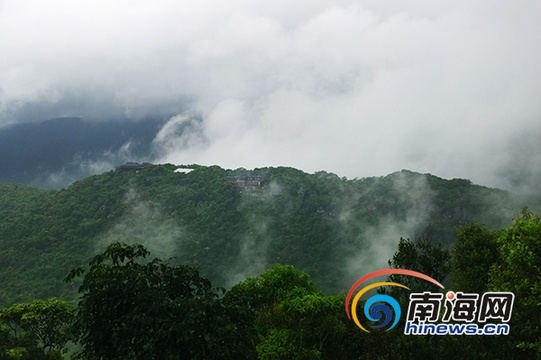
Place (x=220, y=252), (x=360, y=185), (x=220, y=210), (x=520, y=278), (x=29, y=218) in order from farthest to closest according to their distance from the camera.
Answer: (x=360, y=185) < (x=220, y=210) < (x=29, y=218) < (x=220, y=252) < (x=520, y=278)

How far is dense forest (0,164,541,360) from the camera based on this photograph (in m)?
12.8

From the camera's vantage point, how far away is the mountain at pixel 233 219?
→ 99562 mm

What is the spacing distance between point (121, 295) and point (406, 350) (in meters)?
18.7

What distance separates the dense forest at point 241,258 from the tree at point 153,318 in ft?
0.14

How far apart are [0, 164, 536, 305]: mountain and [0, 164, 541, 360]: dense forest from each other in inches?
20.3

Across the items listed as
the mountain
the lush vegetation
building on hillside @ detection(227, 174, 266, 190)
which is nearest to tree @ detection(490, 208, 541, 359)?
the lush vegetation

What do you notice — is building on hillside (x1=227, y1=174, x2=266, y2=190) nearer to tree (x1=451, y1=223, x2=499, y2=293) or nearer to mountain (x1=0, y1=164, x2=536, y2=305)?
mountain (x1=0, y1=164, x2=536, y2=305)

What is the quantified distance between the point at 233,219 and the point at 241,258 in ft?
74.8

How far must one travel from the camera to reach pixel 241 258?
10506cm

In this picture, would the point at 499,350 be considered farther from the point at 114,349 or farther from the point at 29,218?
the point at 29,218

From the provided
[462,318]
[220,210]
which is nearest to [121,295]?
[462,318]

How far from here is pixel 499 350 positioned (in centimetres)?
2617

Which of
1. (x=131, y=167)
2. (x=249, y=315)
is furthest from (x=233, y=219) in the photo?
(x=249, y=315)

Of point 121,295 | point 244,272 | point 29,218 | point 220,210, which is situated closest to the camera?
point 121,295
